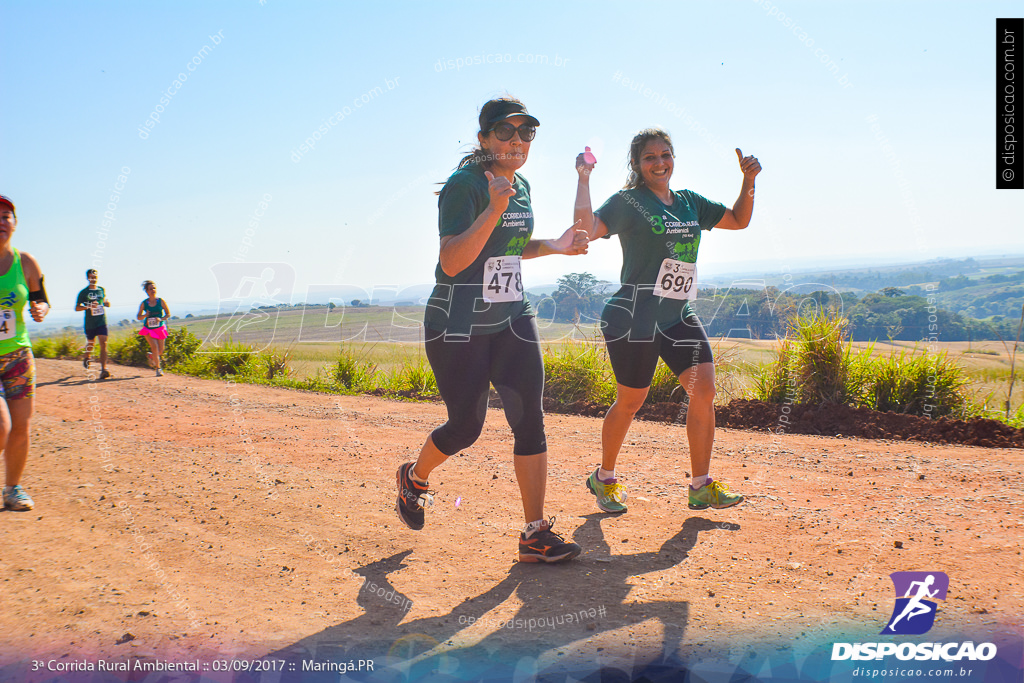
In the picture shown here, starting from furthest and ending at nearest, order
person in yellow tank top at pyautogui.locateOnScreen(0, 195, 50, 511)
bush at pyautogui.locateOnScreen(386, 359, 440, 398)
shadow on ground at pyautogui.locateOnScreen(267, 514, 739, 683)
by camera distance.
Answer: bush at pyautogui.locateOnScreen(386, 359, 440, 398) → person in yellow tank top at pyautogui.locateOnScreen(0, 195, 50, 511) → shadow on ground at pyautogui.locateOnScreen(267, 514, 739, 683)

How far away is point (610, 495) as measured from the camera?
14.5 feet

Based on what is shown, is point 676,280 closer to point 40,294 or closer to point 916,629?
point 916,629

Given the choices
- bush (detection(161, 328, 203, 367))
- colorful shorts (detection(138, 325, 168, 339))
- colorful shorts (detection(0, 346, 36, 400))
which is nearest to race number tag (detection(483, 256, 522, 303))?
colorful shorts (detection(0, 346, 36, 400))

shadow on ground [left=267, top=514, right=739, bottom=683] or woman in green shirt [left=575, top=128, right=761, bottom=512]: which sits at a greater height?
woman in green shirt [left=575, top=128, right=761, bottom=512]

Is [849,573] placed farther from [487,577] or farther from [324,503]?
[324,503]

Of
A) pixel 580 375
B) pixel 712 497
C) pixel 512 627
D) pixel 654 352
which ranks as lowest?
pixel 512 627

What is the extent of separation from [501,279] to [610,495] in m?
1.83

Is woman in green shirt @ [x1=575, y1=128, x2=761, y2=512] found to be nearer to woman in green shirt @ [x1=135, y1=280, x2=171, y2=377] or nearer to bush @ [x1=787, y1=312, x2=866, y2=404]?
bush @ [x1=787, y1=312, x2=866, y2=404]

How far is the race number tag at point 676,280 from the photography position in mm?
4172

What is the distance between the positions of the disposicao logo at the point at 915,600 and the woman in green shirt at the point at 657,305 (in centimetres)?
113

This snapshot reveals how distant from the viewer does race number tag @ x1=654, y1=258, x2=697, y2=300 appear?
417cm

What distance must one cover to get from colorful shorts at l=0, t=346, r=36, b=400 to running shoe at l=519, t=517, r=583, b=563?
3.67 metres

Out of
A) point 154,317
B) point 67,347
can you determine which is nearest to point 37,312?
point 154,317

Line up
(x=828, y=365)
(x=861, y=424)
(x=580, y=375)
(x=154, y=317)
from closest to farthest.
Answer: (x=861, y=424)
(x=828, y=365)
(x=580, y=375)
(x=154, y=317)
